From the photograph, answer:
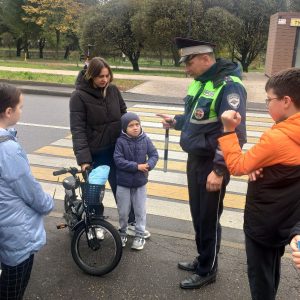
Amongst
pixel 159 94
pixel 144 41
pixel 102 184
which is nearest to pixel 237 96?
pixel 102 184

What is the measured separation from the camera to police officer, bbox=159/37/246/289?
2.80 m

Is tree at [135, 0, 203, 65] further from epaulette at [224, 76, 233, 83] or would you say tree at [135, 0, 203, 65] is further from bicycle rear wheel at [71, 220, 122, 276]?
epaulette at [224, 76, 233, 83]

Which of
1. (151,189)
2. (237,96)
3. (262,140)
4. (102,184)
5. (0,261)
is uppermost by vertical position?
(237,96)

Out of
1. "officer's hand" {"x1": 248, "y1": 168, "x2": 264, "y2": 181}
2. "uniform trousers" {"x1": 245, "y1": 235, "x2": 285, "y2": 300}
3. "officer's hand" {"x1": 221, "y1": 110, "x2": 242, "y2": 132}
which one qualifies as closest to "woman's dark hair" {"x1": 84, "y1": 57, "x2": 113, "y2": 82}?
"officer's hand" {"x1": 221, "y1": 110, "x2": 242, "y2": 132}

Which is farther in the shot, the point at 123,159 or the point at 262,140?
the point at 123,159

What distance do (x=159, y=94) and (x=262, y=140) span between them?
13.1m

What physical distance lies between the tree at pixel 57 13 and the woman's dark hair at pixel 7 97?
38.8 meters

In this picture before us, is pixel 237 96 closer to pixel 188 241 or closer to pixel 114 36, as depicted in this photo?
pixel 188 241

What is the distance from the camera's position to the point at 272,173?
220 centimetres

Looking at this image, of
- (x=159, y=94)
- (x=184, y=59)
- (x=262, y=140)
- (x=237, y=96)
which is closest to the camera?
(x=262, y=140)

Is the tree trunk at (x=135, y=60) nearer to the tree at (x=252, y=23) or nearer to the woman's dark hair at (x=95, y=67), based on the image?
the tree at (x=252, y=23)

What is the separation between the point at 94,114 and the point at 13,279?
5.40 feet

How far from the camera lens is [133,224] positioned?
413cm

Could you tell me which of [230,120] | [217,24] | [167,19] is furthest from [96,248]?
[217,24]
